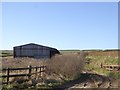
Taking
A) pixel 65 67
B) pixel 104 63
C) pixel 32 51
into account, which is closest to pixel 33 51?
pixel 32 51

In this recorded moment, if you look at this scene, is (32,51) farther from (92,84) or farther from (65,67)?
(92,84)

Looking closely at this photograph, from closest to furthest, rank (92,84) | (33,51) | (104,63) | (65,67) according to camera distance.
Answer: (92,84) < (65,67) < (104,63) < (33,51)

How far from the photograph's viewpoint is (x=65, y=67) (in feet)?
83.1

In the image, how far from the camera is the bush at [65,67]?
24938 mm

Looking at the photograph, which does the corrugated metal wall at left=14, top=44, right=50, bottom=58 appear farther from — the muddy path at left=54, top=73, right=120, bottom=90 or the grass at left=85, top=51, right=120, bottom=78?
the muddy path at left=54, top=73, right=120, bottom=90

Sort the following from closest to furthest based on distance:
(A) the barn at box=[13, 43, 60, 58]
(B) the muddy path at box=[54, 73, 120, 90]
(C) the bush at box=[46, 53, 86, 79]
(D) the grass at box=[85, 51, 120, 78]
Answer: (B) the muddy path at box=[54, 73, 120, 90] → (C) the bush at box=[46, 53, 86, 79] → (D) the grass at box=[85, 51, 120, 78] → (A) the barn at box=[13, 43, 60, 58]

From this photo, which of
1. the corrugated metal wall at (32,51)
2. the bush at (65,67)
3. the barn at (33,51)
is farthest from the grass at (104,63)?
the corrugated metal wall at (32,51)

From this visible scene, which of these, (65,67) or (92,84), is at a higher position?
(65,67)

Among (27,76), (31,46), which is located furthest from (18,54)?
(27,76)

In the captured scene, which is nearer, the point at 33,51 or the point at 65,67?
the point at 65,67

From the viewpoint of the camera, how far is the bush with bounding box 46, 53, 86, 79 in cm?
2494

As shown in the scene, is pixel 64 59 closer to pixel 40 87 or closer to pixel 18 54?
pixel 40 87

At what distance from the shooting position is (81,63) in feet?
91.6

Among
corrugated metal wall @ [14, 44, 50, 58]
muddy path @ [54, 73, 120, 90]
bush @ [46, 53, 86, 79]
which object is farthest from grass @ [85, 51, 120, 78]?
corrugated metal wall @ [14, 44, 50, 58]
